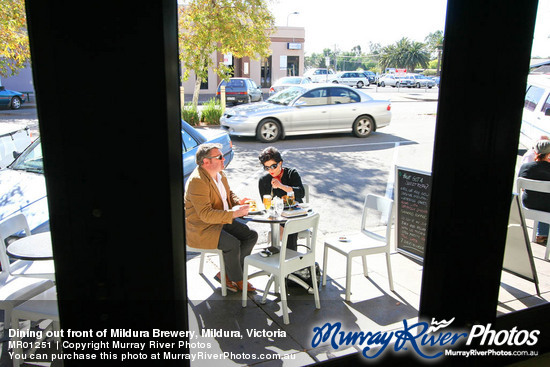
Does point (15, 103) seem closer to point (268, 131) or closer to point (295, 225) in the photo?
point (268, 131)

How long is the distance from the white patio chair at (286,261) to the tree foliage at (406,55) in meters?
58.3

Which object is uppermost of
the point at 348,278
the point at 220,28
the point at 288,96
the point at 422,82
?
the point at 220,28

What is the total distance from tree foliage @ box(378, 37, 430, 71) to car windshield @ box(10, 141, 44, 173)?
58020mm

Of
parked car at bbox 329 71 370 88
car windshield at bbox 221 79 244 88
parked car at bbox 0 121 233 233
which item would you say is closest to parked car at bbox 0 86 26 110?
car windshield at bbox 221 79 244 88

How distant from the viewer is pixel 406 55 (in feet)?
188

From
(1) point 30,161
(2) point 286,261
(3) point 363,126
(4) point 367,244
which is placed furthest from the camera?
(3) point 363,126

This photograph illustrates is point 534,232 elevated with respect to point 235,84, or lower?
lower

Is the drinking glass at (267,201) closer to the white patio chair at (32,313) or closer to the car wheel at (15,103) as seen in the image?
the white patio chair at (32,313)

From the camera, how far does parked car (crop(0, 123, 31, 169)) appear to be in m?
5.04

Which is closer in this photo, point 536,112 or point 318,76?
point 536,112

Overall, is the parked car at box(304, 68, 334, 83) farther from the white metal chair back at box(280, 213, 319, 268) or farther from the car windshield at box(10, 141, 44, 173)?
the white metal chair back at box(280, 213, 319, 268)

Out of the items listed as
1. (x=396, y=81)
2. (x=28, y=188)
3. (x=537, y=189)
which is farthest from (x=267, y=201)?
(x=396, y=81)

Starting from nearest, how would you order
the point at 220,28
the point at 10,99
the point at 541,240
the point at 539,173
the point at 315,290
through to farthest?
the point at 315,290 < the point at 539,173 < the point at 541,240 < the point at 220,28 < the point at 10,99

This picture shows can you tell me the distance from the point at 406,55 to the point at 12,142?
5817 centimetres
